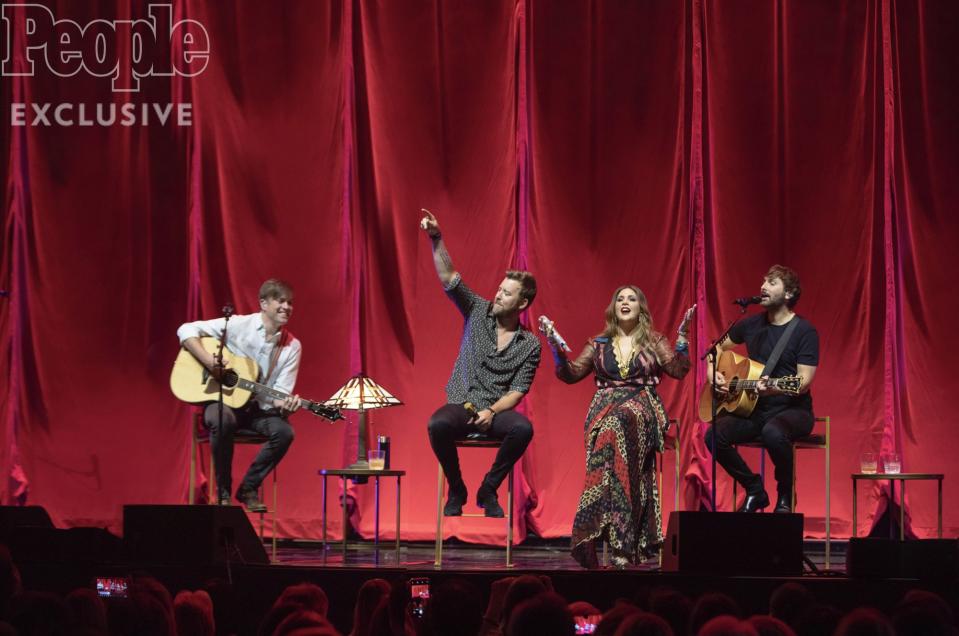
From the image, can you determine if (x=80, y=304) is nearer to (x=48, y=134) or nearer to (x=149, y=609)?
(x=48, y=134)

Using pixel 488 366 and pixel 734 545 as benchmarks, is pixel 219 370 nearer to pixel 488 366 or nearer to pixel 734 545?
pixel 488 366

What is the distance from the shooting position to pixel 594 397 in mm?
5441

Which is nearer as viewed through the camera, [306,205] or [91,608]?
[91,608]

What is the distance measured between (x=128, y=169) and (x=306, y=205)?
1.12 metres

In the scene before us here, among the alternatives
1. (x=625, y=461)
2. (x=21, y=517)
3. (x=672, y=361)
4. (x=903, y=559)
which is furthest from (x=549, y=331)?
(x=21, y=517)

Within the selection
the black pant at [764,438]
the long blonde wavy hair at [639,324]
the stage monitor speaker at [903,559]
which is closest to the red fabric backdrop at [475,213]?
the black pant at [764,438]

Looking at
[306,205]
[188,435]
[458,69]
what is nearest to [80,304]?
[188,435]

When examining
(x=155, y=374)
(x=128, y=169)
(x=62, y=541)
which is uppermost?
(x=128, y=169)

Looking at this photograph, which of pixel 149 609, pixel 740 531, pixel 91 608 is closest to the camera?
pixel 149 609

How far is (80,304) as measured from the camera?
7160 millimetres

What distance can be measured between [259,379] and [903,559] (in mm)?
3152

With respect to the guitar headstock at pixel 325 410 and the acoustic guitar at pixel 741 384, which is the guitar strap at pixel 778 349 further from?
the guitar headstock at pixel 325 410

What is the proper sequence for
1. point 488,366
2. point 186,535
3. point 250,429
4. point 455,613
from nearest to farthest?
point 455,613, point 186,535, point 488,366, point 250,429

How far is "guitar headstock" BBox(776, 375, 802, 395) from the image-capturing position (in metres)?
5.55
